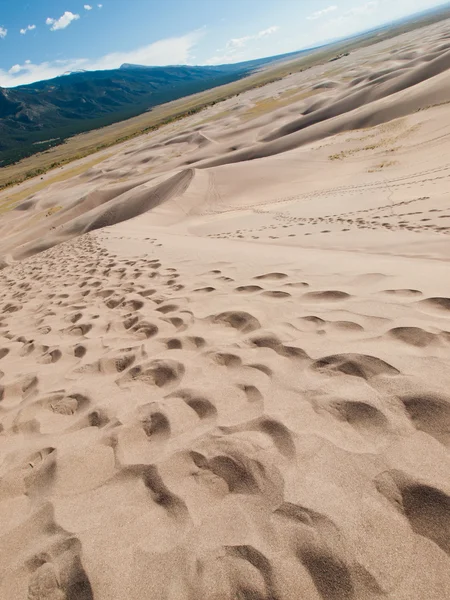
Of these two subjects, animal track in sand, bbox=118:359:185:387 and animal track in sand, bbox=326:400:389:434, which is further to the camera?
animal track in sand, bbox=118:359:185:387

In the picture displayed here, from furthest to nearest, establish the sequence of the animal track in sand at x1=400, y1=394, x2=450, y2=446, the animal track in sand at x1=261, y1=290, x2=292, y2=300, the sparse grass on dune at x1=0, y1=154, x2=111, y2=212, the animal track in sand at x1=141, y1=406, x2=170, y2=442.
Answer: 1. the sparse grass on dune at x1=0, y1=154, x2=111, y2=212
2. the animal track in sand at x1=261, y1=290, x2=292, y2=300
3. the animal track in sand at x1=141, y1=406, x2=170, y2=442
4. the animal track in sand at x1=400, y1=394, x2=450, y2=446

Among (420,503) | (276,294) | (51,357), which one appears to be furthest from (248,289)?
(420,503)

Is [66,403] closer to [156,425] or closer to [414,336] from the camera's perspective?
[156,425]

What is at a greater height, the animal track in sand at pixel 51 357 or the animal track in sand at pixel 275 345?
the animal track in sand at pixel 51 357

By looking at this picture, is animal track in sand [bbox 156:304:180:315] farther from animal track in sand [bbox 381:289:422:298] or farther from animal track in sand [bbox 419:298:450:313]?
animal track in sand [bbox 419:298:450:313]

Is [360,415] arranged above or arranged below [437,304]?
A: above

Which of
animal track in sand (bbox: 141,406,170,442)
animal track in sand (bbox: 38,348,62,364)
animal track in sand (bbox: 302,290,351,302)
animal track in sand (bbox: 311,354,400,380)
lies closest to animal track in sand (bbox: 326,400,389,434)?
animal track in sand (bbox: 311,354,400,380)

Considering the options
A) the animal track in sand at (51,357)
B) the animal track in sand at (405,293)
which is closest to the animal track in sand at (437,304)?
the animal track in sand at (405,293)

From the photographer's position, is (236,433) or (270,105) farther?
(270,105)

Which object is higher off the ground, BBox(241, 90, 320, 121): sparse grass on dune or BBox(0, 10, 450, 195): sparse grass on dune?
BBox(0, 10, 450, 195): sparse grass on dune

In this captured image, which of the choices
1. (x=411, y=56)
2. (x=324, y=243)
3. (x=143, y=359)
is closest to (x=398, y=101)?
(x=324, y=243)

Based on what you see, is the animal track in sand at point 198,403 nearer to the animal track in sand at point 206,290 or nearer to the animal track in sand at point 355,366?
the animal track in sand at point 355,366
